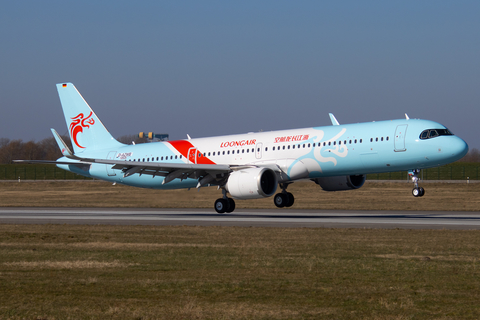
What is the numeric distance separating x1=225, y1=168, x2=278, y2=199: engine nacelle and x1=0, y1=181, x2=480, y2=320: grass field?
7.32m

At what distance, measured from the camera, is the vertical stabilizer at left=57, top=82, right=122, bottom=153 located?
43781 millimetres

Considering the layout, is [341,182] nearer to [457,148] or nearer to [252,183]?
[252,183]

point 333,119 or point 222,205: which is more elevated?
point 333,119

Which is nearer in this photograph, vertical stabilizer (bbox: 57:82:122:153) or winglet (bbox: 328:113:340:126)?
winglet (bbox: 328:113:340:126)

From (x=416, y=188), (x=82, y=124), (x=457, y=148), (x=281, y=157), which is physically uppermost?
(x=82, y=124)

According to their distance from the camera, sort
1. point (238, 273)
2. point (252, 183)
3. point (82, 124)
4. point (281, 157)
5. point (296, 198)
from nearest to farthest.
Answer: point (238, 273), point (252, 183), point (281, 157), point (82, 124), point (296, 198)

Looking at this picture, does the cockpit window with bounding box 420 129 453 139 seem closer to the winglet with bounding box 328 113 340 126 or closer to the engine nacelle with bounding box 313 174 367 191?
the engine nacelle with bounding box 313 174 367 191

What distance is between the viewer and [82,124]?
44.1 meters

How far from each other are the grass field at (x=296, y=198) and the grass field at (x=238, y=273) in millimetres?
16619

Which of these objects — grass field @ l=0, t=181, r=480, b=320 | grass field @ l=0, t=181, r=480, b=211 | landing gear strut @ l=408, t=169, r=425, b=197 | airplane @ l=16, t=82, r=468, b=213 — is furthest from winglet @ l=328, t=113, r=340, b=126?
grass field @ l=0, t=181, r=480, b=320

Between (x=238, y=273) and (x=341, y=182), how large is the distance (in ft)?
79.4

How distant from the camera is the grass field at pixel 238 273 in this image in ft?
32.2

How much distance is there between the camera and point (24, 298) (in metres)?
10.7

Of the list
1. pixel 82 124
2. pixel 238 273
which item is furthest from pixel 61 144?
pixel 238 273
